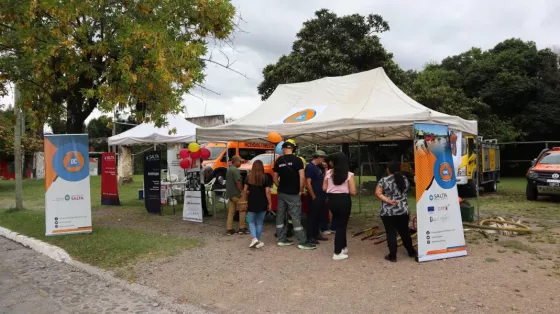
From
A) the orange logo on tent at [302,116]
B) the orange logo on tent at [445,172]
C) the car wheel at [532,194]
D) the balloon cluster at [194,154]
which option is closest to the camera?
the orange logo on tent at [445,172]

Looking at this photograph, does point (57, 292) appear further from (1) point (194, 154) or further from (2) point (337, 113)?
(1) point (194, 154)

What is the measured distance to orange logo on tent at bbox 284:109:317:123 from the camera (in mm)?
8914

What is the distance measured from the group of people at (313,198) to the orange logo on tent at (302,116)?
3.31ft

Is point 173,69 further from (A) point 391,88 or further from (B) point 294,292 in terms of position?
(B) point 294,292

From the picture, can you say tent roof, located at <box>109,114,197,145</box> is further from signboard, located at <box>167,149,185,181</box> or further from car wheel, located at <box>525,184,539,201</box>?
car wheel, located at <box>525,184,539,201</box>

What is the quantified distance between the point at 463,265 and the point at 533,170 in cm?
922

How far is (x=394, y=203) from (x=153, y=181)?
7638mm

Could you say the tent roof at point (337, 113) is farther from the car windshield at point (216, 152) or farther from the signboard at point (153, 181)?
the car windshield at point (216, 152)

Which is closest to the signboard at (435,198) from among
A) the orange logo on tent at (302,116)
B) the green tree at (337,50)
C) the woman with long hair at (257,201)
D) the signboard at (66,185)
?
the woman with long hair at (257,201)

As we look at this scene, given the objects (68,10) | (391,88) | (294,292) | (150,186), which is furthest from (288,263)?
(150,186)

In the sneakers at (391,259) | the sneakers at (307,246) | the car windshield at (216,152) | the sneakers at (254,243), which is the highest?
the car windshield at (216,152)

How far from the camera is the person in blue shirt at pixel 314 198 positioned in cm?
756

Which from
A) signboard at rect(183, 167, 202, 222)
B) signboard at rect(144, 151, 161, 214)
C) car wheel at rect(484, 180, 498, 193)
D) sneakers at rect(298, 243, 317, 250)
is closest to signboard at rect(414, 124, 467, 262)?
sneakers at rect(298, 243, 317, 250)

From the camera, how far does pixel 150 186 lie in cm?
1191
